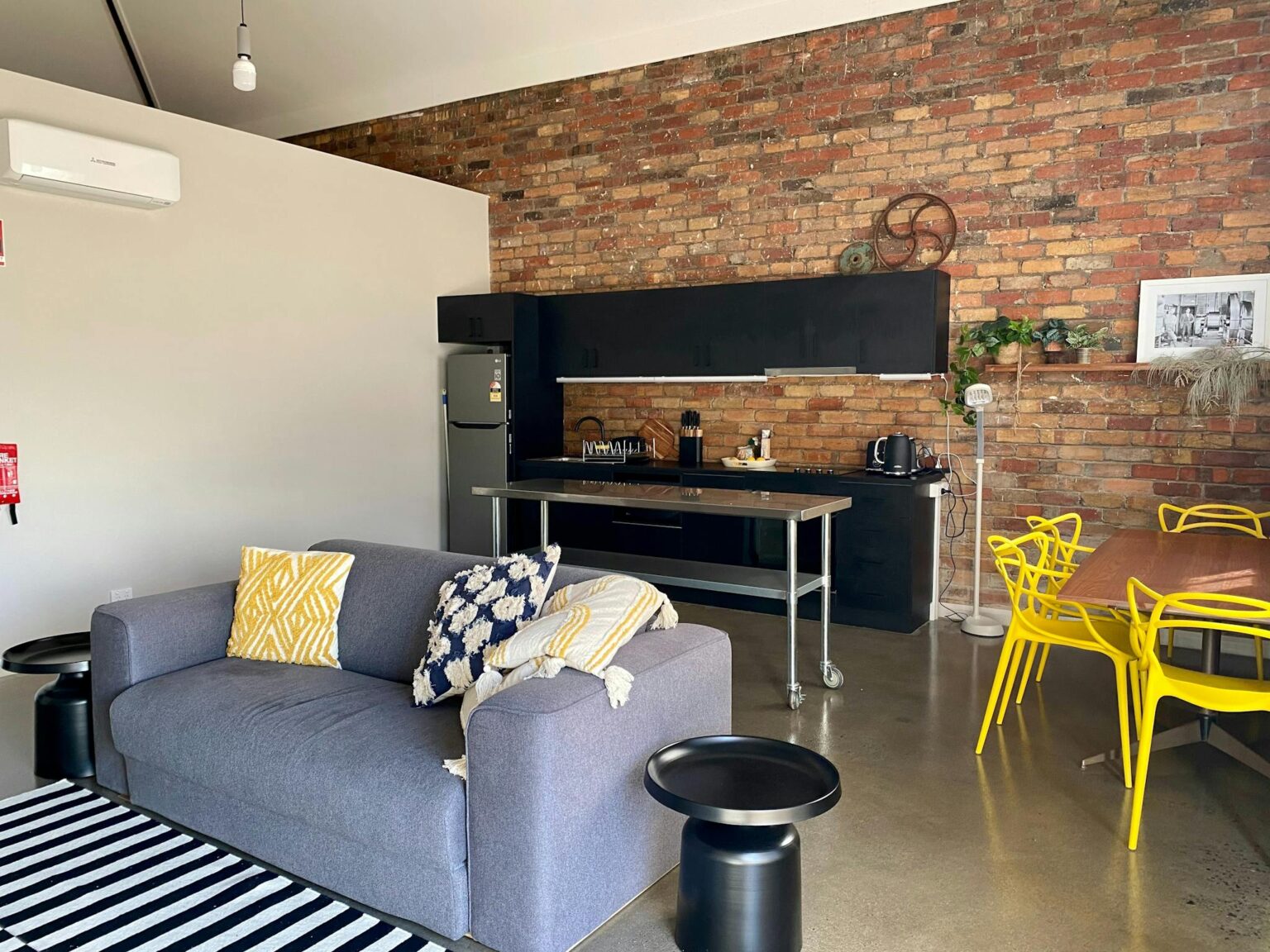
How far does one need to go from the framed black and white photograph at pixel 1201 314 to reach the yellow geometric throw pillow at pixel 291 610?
14.4 ft

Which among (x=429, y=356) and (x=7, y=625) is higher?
(x=429, y=356)

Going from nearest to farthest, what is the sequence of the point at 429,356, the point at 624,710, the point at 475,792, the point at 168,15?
the point at 475,792
the point at 624,710
the point at 168,15
the point at 429,356

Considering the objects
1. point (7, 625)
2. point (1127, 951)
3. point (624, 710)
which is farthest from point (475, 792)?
point (7, 625)

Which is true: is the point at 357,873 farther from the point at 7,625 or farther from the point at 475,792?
the point at 7,625

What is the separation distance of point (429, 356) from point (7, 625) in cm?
334

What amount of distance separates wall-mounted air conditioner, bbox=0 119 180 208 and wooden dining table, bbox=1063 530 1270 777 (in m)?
4.88

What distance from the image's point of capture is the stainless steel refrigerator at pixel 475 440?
23.1 ft

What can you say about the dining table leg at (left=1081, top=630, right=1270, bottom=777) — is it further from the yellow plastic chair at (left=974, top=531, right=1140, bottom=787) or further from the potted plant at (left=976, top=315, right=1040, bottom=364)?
the potted plant at (left=976, top=315, right=1040, bottom=364)

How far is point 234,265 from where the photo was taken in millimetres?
5855

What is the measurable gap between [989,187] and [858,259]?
0.86 metres

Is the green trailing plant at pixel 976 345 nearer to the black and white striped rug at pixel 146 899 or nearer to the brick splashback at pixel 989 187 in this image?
the brick splashback at pixel 989 187

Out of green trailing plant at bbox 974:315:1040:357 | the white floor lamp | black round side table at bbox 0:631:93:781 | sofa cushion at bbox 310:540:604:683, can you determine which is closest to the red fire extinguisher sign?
black round side table at bbox 0:631:93:781

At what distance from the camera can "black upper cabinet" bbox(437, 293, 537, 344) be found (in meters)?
6.97

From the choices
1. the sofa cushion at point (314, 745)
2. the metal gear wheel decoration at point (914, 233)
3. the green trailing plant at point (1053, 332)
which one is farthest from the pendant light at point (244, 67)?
the green trailing plant at point (1053, 332)
